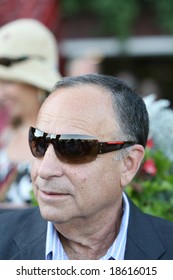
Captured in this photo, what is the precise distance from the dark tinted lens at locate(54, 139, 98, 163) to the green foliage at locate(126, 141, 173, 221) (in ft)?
3.45

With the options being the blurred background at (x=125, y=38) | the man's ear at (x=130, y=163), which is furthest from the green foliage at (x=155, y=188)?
the blurred background at (x=125, y=38)

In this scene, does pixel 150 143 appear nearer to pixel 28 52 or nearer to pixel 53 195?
pixel 53 195

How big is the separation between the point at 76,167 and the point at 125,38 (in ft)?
28.7

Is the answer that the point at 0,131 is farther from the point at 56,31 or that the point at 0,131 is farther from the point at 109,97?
the point at 109,97

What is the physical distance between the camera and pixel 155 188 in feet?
10.7

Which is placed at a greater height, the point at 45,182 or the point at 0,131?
the point at 0,131

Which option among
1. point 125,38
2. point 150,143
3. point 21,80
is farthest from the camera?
point 125,38

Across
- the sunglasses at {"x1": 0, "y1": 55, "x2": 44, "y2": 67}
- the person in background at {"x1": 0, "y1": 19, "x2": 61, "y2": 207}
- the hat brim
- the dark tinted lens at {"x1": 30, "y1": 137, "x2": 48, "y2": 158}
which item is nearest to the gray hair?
the dark tinted lens at {"x1": 30, "y1": 137, "x2": 48, "y2": 158}

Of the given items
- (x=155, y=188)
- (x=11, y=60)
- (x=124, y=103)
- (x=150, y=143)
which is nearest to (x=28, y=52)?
(x=11, y=60)

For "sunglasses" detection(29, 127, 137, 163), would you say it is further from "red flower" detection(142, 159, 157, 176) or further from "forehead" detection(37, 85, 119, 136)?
"red flower" detection(142, 159, 157, 176)

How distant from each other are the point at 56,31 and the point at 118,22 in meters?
4.70

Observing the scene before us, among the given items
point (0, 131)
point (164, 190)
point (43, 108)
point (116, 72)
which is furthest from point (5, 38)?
point (116, 72)

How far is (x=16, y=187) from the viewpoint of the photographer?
3971 millimetres

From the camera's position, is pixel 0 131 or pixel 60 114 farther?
pixel 0 131
